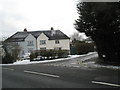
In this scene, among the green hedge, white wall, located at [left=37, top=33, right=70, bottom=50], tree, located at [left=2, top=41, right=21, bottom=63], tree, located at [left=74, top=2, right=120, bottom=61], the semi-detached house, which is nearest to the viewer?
tree, located at [left=74, top=2, right=120, bottom=61]

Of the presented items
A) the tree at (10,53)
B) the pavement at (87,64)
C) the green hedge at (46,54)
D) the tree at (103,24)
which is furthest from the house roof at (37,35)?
the tree at (103,24)

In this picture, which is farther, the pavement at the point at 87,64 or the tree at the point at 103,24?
the pavement at the point at 87,64

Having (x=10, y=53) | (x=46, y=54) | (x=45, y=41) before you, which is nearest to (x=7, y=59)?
(x=10, y=53)

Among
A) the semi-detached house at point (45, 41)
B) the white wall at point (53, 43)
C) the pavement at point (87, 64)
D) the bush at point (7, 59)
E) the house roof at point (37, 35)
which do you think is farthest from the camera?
the house roof at point (37, 35)

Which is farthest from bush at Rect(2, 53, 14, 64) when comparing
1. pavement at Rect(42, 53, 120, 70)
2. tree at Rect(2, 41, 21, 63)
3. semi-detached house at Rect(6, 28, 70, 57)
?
semi-detached house at Rect(6, 28, 70, 57)

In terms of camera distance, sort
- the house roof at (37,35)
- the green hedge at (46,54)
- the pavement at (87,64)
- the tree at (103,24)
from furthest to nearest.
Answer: the house roof at (37,35)
the green hedge at (46,54)
the pavement at (87,64)
the tree at (103,24)

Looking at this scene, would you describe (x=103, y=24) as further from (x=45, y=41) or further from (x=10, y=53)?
(x=45, y=41)

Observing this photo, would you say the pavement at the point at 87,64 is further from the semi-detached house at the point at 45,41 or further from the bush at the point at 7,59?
the semi-detached house at the point at 45,41

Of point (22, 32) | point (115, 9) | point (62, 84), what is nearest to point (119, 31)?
point (115, 9)

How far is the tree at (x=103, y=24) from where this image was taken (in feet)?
51.5

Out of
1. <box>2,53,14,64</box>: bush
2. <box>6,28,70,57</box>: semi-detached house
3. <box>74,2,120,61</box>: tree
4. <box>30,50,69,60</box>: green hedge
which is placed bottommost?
<box>2,53,14,64</box>: bush

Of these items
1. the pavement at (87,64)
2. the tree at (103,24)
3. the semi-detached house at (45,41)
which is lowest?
the pavement at (87,64)

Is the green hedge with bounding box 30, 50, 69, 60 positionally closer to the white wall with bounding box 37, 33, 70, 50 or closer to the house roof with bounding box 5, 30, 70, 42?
the white wall with bounding box 37, 33, 70, 50

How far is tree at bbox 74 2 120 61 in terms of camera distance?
15690 millimetres
